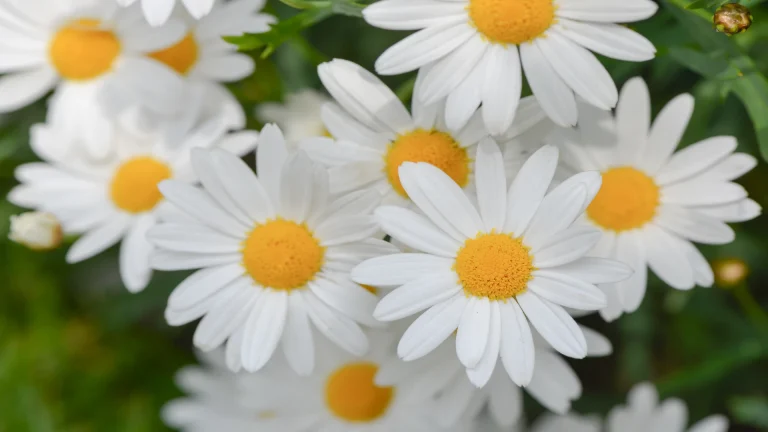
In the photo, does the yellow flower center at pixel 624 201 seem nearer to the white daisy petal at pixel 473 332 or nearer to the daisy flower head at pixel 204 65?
the white daisy petal at pixel 473 332

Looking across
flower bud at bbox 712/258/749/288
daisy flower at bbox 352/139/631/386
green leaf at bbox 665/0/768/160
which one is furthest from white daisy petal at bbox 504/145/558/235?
flower bud at bbox 712/258/749/288

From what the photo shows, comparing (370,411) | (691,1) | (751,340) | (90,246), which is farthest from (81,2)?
(751,340)

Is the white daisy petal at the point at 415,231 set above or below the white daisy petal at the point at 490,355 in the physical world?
above

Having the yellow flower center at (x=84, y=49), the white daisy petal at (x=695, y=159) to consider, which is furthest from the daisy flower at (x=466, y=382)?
the yellow flower center at (x=84, y=49)

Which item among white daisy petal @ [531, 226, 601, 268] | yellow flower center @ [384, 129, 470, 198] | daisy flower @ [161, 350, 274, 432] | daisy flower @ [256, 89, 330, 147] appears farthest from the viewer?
daisy flower @ [161, 350, 274, 432]

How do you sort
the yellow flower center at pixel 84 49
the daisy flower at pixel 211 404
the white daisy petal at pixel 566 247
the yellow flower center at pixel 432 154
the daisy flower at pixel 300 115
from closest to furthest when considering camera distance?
the white daisy petal at pixel 566 247 → the yellow flower center at pixel 432 154 → the yellow flower center at pixel 84 49 → the daisy flower at pixel 300 115 → the daisy flower at pixel 211 404

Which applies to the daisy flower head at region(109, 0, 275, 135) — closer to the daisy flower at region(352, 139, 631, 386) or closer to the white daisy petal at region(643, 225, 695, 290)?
the daisy flower at region(352, 139, 631, 386)

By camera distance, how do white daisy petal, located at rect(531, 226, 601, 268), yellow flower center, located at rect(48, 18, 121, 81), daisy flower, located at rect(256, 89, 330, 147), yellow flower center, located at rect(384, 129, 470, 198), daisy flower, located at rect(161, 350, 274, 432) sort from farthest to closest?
daisy flower, located at rect(161, 350, 274, 432) < daisy flower, located at rect(256, 89, 330, 147) < yellow flower center, located at rect(48, 18, 121, 81) < yellow flower center, located at rect(384, 129, 470, 198) < white daisy petal, located at rect(531, 226, 601, 268)

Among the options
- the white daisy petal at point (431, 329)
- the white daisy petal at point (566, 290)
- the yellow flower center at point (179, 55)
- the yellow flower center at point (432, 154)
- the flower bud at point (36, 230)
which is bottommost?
the flower bud at point (36, 230)
